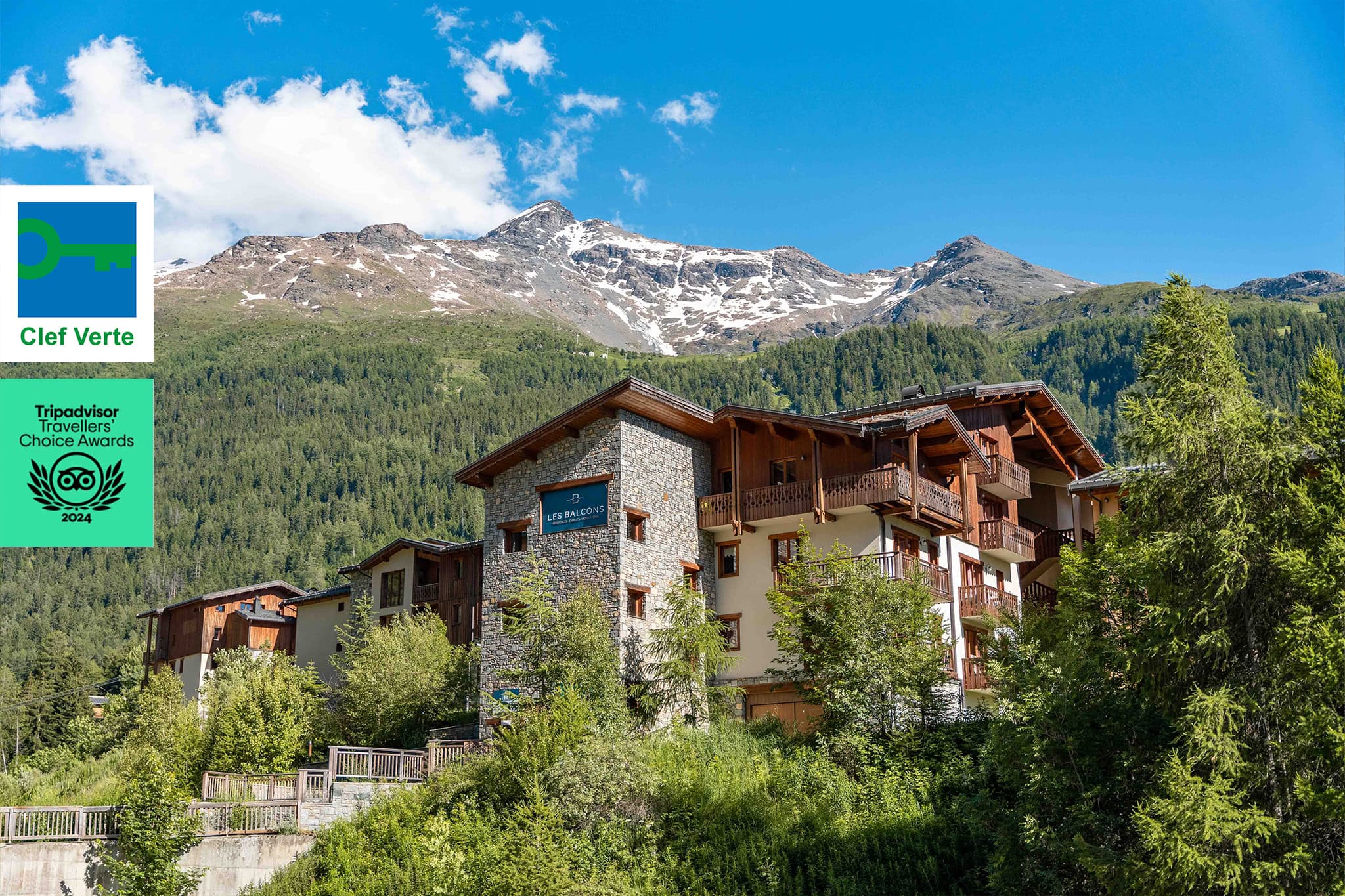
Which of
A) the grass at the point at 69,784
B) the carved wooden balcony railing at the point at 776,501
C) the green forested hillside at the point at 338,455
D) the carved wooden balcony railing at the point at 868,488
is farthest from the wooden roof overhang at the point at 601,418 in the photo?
the green forested hillside at the point at 338,455

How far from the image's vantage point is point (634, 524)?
39625 millimetres

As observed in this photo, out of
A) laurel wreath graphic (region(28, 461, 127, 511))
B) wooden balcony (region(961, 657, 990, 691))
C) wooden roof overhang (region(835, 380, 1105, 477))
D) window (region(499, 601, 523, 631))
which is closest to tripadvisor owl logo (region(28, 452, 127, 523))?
laurel wreath graphic (region(28, 461, 127, 511))

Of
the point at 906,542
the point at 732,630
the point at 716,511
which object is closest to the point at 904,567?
the point at 906,542

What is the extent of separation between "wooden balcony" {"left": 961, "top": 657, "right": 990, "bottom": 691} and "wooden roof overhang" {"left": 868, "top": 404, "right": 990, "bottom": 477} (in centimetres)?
633

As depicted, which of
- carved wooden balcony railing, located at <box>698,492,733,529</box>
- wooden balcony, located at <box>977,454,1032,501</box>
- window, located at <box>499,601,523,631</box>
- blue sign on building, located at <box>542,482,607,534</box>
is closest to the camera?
window, located at <box>499,601,523,631</box>

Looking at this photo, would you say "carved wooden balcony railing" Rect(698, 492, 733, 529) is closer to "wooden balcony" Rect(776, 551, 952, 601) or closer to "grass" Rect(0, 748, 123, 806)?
"wooden balcony" Rect(776, 551, 952, 601)

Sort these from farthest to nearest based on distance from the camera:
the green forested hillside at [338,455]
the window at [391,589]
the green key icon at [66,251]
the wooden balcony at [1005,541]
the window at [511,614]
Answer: the green forested hillside at [338,455], the window at [391,589], the wooden balcony at [1005,541], the window at [511,614], the green key icon at [66,251]

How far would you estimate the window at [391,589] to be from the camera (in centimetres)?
5612

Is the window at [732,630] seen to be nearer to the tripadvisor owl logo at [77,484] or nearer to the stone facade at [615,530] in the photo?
the stone facade at [615,530]

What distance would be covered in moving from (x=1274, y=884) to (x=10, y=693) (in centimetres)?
8978

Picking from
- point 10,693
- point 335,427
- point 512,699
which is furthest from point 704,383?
point 512,699

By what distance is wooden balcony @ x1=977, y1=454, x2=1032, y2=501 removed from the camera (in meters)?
44.0

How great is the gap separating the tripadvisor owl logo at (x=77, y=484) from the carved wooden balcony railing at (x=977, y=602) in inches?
1018

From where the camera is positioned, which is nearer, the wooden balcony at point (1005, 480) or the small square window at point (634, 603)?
the small square window at point (634, 603)
